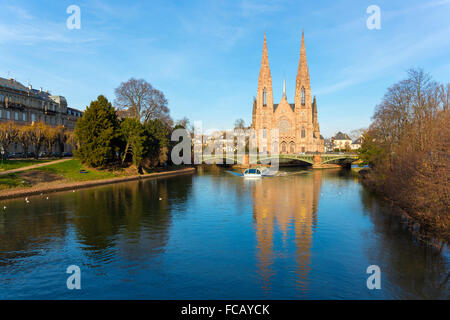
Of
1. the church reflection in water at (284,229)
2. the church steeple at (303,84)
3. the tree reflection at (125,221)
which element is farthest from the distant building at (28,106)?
the church steeple at (303,84)

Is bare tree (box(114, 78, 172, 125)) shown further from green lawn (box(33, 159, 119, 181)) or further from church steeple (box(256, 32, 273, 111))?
church steeple (box(256, 32, 273, 111))

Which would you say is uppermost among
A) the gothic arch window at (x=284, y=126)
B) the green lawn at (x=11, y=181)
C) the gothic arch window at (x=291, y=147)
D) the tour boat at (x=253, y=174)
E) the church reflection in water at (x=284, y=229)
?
the gothic arch window at (x=284, y=126)

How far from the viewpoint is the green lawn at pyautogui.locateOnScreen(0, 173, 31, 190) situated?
37131mm

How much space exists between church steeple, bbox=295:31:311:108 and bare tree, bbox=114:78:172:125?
7272 centimetres

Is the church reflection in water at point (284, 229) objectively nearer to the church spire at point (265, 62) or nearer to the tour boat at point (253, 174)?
the tour boat at point (253, 174)

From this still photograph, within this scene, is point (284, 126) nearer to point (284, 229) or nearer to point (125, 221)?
point (284, 229)

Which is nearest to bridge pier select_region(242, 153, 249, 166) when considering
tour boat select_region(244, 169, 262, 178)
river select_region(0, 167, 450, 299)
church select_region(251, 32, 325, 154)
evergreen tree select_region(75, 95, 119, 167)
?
tour boat select_region(244, 169, 262, 178)

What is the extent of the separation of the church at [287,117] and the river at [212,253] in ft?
323

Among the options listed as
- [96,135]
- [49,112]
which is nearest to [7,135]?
[96,135]

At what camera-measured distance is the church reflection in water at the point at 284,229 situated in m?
15.8

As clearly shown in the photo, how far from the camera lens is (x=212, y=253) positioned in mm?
18078

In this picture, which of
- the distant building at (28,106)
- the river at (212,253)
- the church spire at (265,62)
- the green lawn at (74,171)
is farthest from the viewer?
the church spire at (265,62)
